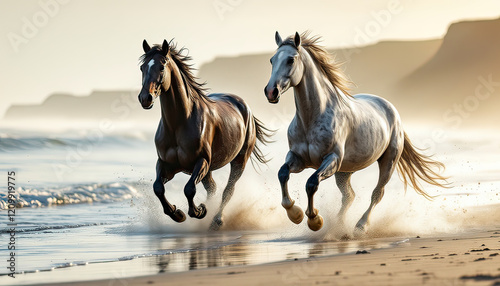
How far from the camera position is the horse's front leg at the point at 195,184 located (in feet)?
32.2

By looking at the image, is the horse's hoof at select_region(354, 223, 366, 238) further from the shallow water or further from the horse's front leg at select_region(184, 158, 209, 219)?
the horse's front leg at select_region(184, 158, 209, 219)

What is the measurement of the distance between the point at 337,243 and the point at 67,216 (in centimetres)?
649

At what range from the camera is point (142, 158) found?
3022 cm

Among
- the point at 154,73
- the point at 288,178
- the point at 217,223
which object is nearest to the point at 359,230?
the point at 288,178

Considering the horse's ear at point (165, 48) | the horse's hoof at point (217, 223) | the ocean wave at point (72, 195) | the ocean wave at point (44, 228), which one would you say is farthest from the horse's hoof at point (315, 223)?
the ocean wave at point (72, 195)

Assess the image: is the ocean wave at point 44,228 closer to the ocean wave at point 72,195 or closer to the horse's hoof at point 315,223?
the ocean wave at point 72,195

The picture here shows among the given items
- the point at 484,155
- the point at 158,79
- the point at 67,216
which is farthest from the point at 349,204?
the point at 484,155

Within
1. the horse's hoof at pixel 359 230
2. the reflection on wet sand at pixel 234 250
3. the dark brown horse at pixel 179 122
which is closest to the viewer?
the reflection on wet sand at pixel 234 250

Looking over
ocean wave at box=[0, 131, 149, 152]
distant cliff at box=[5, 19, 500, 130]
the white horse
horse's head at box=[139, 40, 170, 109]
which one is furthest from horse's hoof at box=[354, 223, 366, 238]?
distant cliff at box=[5, 19, 500, 130]

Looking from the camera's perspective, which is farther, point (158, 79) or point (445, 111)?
point (445, 111)

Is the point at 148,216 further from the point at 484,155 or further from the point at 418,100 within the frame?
the point at 418,100

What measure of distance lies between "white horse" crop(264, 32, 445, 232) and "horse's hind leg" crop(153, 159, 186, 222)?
149 cm

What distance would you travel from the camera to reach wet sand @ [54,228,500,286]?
6027 mm

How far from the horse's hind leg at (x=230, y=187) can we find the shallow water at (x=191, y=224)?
0.15 meters
